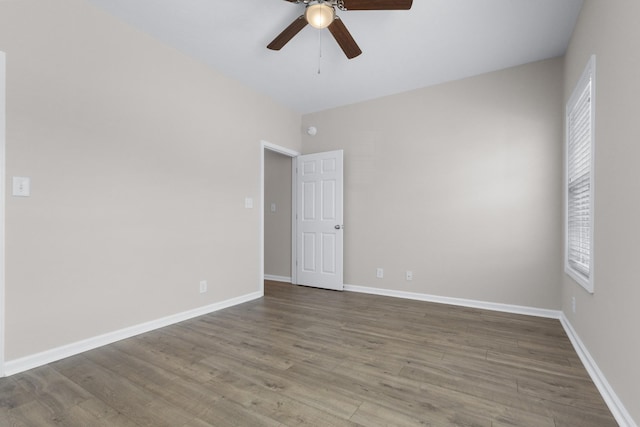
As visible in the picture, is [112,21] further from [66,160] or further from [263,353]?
[263,353]

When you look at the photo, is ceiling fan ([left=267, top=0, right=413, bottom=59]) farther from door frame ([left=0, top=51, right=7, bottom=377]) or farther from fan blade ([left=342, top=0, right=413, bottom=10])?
door frame ([left=0, top=51, right=7, bottom=377])

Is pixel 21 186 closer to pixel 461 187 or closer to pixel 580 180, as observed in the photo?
pixel 461 187

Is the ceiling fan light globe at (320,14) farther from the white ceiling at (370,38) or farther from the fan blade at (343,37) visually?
the white ceiling at (370,38)

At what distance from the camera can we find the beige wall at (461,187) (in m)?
3.40

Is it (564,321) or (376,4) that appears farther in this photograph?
(564,321)

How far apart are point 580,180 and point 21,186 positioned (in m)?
4.31

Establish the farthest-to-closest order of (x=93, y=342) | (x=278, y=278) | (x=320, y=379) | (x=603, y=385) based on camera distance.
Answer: (x=278, y=278)
(x=93, y=342)
(x=320, y=379)
(x=603, y=385)

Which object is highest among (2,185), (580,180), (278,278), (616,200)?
(580,180)

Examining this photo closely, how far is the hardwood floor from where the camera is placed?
1.67 m

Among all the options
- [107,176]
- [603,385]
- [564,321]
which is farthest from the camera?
[564,321]

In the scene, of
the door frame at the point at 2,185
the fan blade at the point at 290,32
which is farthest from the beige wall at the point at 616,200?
the door frame at the point at 2,185

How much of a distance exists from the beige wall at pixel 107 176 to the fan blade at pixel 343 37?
1.70m

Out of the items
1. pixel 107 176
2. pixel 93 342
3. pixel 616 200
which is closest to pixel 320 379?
pixel 93 342

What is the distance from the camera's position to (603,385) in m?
1.88
